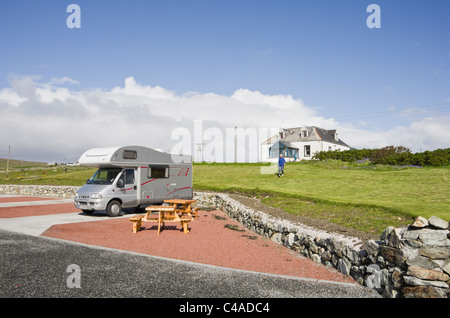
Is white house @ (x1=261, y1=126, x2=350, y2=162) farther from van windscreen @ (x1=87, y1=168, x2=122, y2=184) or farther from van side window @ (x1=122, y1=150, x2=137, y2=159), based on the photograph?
van windscreen @ (x1=87, y1=168, x2=122, y2=184)

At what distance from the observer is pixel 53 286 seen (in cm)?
537

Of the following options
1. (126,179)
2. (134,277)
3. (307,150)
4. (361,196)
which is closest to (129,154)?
(126,179)

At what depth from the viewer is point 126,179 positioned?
14.8 metres

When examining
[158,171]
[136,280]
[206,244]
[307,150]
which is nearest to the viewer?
[136,280]

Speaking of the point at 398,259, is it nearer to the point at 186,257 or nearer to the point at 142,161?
the point at 186,257

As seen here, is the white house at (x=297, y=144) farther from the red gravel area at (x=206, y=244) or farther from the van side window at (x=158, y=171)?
the red gravel area at (x=206, y=244)

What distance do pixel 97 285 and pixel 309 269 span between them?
4423mm

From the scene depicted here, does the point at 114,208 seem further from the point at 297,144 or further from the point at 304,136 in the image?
the point at 304,136

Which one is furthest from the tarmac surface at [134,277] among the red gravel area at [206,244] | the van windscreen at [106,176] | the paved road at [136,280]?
the van windscreen at [106,176]

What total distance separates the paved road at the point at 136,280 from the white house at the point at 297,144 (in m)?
42.7

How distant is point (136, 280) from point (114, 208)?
30.6ft

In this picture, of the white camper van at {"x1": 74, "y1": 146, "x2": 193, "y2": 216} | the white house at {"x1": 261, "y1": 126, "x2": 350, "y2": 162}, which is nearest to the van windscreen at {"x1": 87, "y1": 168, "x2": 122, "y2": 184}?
the white camper van at {"x1": 74, "y1": 146, "x2": 193, "y2": 216}
